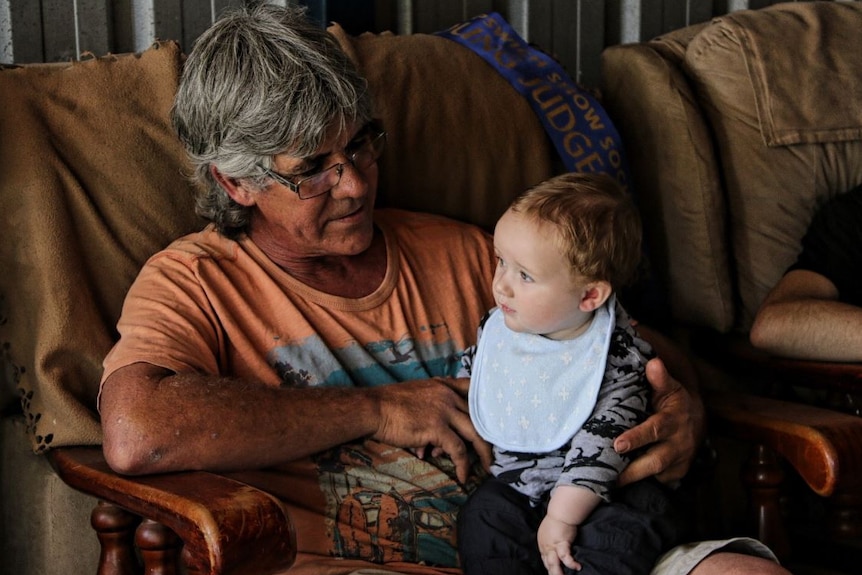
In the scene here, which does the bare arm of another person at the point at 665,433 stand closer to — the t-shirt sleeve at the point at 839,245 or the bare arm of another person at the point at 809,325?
the bare arm of another person at the point at 809,325

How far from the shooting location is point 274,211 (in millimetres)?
1977

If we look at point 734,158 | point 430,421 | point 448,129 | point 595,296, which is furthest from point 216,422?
point 734,158

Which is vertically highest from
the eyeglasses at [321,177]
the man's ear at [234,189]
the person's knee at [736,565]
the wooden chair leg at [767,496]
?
the eyeglasses at [321,177]

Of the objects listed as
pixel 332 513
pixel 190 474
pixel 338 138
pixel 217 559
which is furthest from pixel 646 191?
pixel 217 559

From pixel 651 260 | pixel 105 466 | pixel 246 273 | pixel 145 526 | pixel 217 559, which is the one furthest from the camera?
pixel 651 260

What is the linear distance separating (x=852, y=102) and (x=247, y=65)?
152cm

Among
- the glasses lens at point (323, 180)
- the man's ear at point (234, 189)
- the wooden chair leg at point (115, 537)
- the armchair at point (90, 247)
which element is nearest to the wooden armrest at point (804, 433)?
the armchair at point (90, 247)

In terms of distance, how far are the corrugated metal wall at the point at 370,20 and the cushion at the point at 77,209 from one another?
0.42 m

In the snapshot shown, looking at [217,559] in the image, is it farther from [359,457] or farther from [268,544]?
[359,457]

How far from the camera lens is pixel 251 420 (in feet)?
5.72

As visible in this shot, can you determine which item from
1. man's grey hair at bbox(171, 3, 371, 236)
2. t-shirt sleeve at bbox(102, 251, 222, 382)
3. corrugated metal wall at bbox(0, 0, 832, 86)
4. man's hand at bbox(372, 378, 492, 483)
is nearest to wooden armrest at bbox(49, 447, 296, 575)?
t-shirt sleeve at bbox(102, 251, 222, 382)

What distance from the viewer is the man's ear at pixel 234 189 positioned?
1986 mm

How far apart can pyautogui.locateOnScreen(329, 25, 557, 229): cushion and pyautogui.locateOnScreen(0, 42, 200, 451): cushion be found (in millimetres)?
435

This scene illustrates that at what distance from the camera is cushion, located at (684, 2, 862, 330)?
2.60 metres
